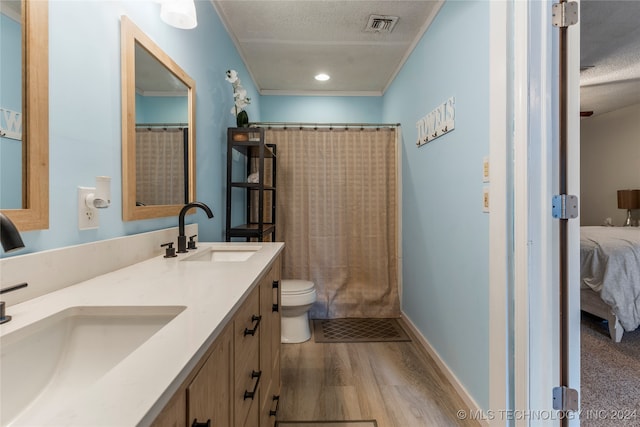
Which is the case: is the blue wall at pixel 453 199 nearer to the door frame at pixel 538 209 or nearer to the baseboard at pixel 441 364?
the baseboard at pixel 441 364

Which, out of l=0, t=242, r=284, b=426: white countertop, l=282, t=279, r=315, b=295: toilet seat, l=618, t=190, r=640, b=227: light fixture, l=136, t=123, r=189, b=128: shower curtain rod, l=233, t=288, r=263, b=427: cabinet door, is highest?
l=136, t=123, r=189, b=128: shower curtain rod

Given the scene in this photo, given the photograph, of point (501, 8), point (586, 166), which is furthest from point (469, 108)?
point (586, 166)

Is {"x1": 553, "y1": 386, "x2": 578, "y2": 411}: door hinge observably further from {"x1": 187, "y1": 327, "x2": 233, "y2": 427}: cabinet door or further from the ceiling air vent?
the ceiling air vent

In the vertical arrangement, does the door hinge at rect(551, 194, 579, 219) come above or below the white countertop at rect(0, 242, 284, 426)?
above

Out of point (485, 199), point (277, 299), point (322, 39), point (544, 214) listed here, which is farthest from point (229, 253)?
point (322, 39)

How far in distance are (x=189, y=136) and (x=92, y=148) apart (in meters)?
0.67

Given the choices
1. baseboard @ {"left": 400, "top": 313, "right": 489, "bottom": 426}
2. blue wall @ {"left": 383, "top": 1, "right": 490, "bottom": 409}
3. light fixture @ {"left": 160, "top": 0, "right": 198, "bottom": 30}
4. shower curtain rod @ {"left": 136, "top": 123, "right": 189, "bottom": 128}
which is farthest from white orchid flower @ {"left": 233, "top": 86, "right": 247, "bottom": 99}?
baseboard @ {"left": 400, "top": 313, "right": 489, "bottom": 426}

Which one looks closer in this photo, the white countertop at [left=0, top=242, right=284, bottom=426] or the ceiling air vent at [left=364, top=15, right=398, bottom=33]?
the white countertop at [left=0, top=242, right=284, bottom=426]

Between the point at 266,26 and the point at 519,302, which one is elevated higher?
the point at 266,26

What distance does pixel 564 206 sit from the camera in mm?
1118

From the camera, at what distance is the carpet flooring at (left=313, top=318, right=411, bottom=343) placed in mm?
2303

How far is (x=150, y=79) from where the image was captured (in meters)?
1.25

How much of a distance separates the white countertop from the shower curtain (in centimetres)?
30

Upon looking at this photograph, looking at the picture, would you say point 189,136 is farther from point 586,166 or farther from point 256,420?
point 586,166
